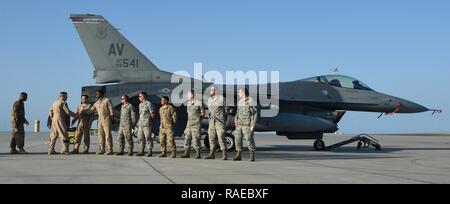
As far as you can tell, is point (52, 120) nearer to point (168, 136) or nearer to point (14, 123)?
point (14, 123)

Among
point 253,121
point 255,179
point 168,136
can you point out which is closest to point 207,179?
point 255,179

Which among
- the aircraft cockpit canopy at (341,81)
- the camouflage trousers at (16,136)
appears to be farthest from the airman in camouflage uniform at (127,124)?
the aircraft cockpit canopy at (341,81)

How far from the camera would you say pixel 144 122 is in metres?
12.3

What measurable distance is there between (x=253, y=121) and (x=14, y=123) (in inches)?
253

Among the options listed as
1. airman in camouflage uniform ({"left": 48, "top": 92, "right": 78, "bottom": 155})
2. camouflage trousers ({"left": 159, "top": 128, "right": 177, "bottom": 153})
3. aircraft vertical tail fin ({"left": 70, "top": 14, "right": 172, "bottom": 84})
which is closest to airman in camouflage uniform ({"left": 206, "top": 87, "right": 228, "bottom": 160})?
camouflage trousers ({"left": 159, "top": 128, "right": 177, "bottom": 153})

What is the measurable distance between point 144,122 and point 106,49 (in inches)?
202

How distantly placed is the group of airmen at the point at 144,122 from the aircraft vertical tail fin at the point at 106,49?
304 centimetres

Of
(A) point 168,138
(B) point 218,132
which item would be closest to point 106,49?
(A) point 168,138

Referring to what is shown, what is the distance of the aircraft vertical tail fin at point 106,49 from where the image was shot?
1647 centimetres

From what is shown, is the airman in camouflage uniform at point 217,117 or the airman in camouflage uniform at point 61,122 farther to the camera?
the airman in camouflage uniform at point 61,122

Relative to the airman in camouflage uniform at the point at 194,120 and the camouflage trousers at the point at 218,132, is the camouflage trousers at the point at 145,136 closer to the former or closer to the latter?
the airman in camouflage uniform at the point at 194,120

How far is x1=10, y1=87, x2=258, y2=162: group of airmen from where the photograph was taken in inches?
448

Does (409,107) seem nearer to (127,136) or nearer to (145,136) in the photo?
(145,136)

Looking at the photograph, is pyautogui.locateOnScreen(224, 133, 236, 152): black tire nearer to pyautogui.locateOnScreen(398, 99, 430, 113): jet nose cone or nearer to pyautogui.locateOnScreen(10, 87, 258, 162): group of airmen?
pyautogui.locateOnScreen(10, 87, 258, 162): group of airmen
